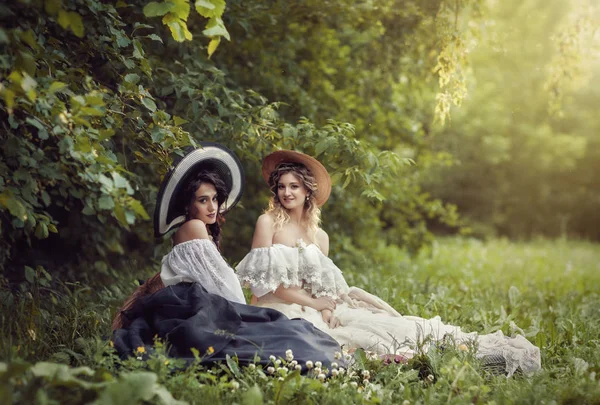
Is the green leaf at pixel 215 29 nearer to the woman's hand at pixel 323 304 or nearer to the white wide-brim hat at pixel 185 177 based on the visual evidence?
the white wide-brim hat at pixel 185 177

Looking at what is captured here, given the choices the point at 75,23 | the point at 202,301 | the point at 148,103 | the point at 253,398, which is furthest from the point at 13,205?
the point at 253,398

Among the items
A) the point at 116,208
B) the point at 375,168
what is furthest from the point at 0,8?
the point at 375,168

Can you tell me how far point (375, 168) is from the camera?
4879mm

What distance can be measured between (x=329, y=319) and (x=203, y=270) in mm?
1059

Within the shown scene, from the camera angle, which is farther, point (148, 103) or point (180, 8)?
point (148, 103)

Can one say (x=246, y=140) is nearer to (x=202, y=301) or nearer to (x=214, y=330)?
(x=202, y=301)

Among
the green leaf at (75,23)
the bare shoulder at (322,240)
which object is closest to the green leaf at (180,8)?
the green leaf at (75,23)

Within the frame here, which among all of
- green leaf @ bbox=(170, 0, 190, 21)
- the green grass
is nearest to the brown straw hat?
the green grass

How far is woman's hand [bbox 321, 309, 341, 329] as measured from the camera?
4.45 meters

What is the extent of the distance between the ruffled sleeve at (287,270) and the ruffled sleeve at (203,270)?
1.27ft

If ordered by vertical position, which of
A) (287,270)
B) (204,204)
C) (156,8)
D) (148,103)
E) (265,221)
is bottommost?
(287,270)

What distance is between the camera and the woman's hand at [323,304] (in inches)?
175

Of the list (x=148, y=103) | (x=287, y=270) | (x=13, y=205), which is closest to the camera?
(x=13, y=205)

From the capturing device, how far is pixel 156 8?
9.94 ft
